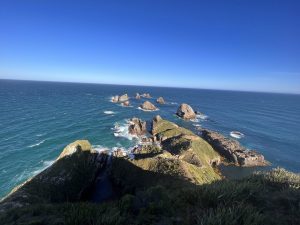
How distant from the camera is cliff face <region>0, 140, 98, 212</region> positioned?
63.7ft

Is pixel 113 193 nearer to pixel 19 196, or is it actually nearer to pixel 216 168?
pixel 19 196

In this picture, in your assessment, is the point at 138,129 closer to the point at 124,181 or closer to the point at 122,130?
the point at 122,130

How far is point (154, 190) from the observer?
9.60 metres

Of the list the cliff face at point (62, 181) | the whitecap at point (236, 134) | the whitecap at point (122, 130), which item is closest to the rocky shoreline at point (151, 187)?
the cliff face at point (62, 181)

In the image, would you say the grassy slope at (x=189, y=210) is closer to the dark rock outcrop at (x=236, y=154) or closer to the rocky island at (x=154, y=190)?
the rocky island at (x=154, y=190)

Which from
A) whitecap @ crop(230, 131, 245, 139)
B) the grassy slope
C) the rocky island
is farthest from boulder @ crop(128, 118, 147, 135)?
the grassy slope

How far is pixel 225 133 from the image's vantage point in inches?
2697

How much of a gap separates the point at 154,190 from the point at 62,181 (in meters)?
17.2

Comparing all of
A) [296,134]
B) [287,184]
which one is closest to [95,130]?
[287,184]

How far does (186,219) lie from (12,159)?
139 feet

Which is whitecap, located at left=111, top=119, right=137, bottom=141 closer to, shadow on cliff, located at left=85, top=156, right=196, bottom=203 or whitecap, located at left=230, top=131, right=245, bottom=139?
shadow on cliff, located at left=85, top=156, right=196, bottom=203

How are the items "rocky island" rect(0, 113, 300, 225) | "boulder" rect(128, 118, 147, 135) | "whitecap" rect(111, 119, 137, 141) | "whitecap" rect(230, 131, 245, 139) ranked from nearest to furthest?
"rocky island" rect(0, 113, 300, 225) < "whitecap" rect(111, 119, 137, 141) < "boulder" rect(128, 118, 147, 135) < "whitecap" rect(230, 131, 245, 139)

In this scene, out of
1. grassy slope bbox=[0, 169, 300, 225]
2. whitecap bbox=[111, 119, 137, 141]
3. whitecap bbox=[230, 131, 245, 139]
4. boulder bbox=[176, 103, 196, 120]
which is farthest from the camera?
boulder bbox=[176, 103, 196, 120]

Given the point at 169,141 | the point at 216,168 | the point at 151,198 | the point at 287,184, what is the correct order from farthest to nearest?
the point at 169,141
the point at 216,168
the point at 287,184
the point at 151,198
